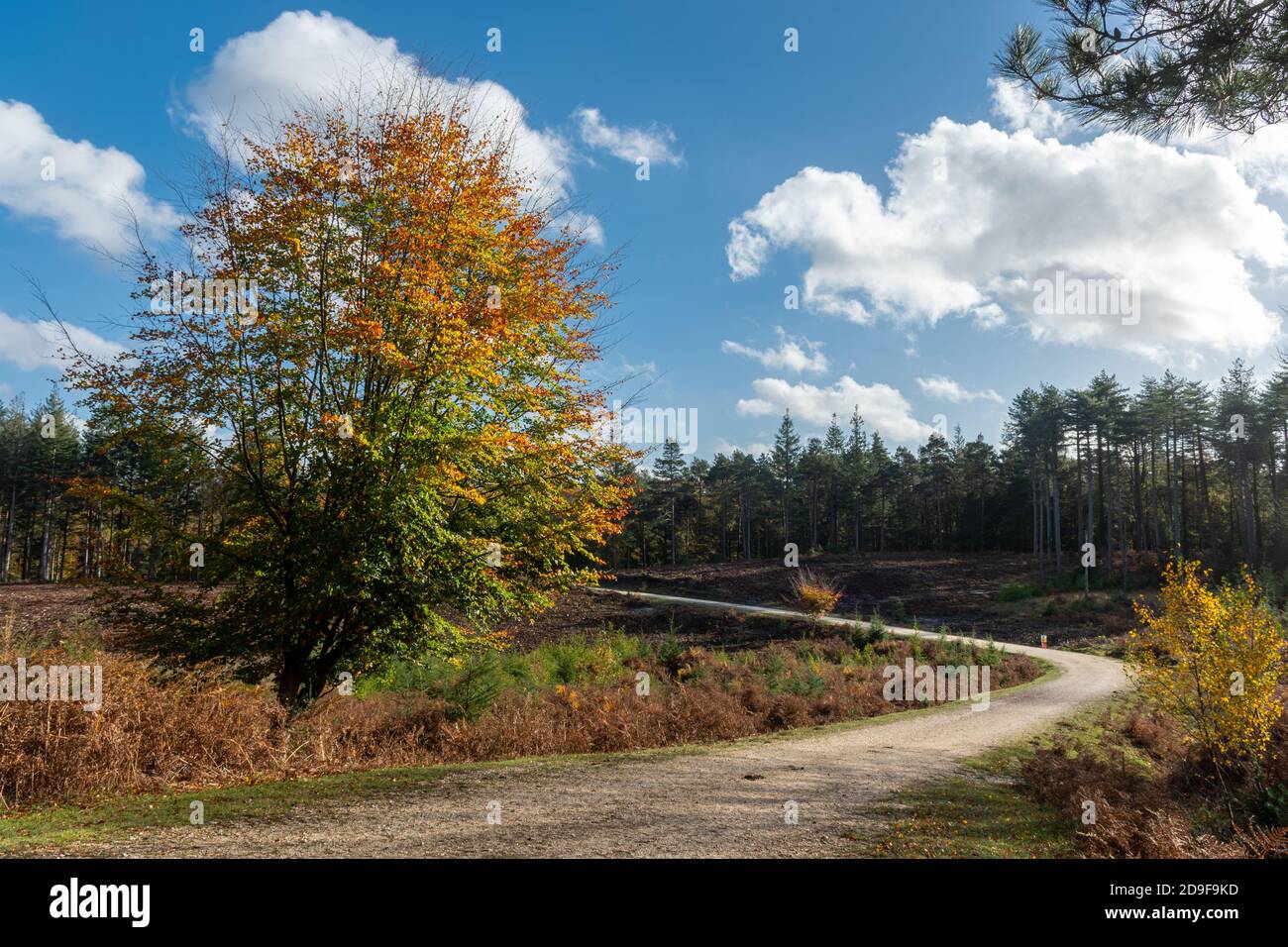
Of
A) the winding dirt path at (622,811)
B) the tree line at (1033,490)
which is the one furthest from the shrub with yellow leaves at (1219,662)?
the tree line at (1033,490)

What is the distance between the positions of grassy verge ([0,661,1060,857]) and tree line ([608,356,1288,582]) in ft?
173

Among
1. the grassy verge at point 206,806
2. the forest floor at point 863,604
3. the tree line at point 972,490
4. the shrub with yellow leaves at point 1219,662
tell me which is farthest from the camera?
the tree line at point 972,490

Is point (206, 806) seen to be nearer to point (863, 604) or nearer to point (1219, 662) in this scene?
point (1219, 662)

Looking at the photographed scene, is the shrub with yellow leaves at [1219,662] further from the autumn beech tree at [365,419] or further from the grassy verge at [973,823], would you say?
the autumn beech tree at [365,419]

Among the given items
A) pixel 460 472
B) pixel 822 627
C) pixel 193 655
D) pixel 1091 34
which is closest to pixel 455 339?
pixel 460 472

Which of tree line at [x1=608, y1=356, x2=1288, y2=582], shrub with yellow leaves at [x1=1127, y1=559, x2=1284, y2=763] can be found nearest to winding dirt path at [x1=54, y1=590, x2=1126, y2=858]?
shrub with yellow leaves at [x1=1127, y1=559, x2=1284, y2=763]

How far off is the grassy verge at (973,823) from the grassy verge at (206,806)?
4.75 metres

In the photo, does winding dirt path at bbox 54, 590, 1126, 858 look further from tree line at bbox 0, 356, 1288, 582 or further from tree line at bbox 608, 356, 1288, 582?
tree line at bbox 608, 356, 1288, 582

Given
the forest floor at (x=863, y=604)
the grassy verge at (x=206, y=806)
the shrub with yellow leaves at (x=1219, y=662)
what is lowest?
the forest floor at (x=863, y=604)

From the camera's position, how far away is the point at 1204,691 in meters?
9.34

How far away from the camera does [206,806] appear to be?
6.95m

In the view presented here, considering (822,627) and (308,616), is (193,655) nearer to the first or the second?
(308,616)

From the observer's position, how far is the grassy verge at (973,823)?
21.4 feet

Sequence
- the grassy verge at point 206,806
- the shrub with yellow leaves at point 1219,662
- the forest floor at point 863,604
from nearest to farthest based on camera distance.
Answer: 1. the grassy verge at point 206,806
2. the shrub with yellow leaves at point 1219,662
3. the forest floor at point 863,604
